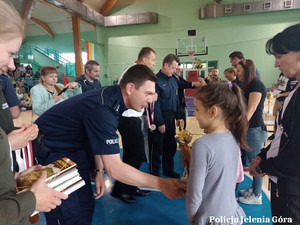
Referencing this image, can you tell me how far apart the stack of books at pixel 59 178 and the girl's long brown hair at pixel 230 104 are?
33.8 inches

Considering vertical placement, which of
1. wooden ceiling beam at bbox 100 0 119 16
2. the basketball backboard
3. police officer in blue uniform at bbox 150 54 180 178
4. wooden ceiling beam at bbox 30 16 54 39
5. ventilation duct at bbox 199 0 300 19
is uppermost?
wooden ceiling beam at bbox 100 0 119 16

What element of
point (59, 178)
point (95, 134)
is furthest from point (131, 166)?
point (59, 178)

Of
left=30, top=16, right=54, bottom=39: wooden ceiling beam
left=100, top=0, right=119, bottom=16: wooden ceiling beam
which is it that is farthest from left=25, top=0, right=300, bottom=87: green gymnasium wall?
left=30, top=16, right=54, bottom=39: wooden ceiling beam

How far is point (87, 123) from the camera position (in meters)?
1.35

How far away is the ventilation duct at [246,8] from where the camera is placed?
1112 cm

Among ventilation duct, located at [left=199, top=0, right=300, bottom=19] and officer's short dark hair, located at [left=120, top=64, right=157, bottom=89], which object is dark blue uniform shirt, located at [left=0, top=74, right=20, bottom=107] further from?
ventilation duct, located at [left=199, top=0, right=300, bottom=19]

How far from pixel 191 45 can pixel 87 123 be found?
12671mm

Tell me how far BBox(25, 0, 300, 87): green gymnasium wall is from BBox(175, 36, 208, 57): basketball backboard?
0.30m

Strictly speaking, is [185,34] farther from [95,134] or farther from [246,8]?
[95,134]

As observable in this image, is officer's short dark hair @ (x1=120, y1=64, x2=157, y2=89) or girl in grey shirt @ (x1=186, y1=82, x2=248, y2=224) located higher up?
officer's short dark hair @ (x1=120, y1=64, x2=157, y2=89)

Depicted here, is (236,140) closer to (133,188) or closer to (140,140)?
(140,140)

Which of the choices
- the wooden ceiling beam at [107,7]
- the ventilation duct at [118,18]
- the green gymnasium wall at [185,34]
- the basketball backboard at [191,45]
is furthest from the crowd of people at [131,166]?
the wooden ceiling beam at [107,7]

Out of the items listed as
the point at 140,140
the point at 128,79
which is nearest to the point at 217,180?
the point at 128,79

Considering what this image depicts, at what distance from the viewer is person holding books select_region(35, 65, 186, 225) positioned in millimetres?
1307
